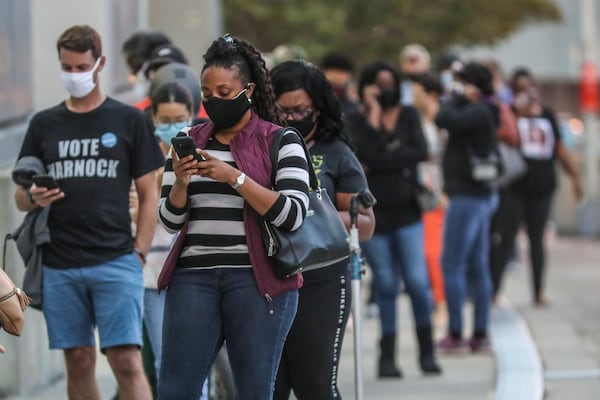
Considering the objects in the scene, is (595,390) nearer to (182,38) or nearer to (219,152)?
(219,152)

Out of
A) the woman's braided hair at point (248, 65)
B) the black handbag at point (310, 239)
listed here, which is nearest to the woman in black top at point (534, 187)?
the black handbag at point (310, 239)

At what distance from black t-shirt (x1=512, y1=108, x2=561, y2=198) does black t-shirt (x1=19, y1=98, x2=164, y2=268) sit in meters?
7.30

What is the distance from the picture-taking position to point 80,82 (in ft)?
21.8

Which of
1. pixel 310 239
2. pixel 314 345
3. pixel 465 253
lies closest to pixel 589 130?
pixel 465 253

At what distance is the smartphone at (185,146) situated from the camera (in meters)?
5.26

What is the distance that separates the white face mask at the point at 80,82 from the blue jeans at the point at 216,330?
1428mm

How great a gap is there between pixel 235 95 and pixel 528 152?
8.70 m

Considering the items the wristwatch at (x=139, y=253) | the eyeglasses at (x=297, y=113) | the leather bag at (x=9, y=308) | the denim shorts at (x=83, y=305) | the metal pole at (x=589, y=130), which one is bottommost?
the metal pole at (x=589, y=130)

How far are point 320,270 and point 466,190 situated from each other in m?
4.85

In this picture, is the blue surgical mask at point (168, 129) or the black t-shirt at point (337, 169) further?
the blue surgical mask at point (168, 129)

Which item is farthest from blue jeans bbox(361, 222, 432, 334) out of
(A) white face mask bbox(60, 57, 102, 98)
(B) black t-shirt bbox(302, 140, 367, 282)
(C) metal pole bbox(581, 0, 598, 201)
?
(C) metal pole bbox(581, 0, 598, 201)

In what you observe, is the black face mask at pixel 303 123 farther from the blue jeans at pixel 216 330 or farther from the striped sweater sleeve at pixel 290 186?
the blue jeans at pixel 216 330

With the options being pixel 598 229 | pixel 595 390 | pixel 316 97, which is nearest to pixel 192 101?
pixel 316 97

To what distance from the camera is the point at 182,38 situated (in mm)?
15445
